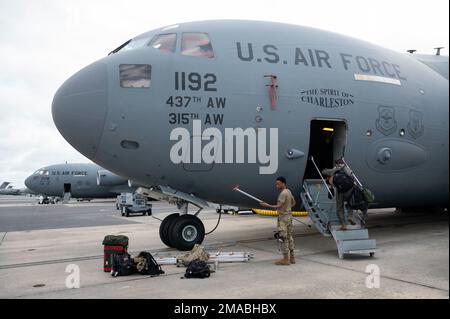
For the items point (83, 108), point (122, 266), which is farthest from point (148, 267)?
point (83, 108)

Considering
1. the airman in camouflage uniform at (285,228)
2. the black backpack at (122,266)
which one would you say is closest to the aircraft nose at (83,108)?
the black backpack at (122,266)

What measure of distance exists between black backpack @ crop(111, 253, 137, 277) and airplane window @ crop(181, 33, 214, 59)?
15.6 feet

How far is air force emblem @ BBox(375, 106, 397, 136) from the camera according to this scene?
10688mm

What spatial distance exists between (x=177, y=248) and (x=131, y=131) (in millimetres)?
2916

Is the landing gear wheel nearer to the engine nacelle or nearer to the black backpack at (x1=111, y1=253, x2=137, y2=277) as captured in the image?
the black backpack at (x1=111, y1=253, x2=137, y2=277)

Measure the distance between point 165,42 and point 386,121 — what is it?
6058mm

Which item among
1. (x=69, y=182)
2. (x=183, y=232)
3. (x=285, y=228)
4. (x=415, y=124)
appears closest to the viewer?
(x=285, y=228)

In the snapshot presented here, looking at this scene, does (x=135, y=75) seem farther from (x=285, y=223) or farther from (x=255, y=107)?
(x=285, y=223)

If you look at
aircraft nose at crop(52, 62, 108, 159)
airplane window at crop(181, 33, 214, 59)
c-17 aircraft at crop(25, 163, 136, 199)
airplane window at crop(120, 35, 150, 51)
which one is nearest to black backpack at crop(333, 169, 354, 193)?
airplane window at crop(181, 33, 214, 59)

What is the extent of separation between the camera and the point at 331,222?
937 centimetres

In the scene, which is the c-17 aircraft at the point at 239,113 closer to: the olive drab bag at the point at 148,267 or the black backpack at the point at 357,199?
the black backpack at the point at 357,199

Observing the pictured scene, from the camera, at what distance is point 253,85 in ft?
31.3

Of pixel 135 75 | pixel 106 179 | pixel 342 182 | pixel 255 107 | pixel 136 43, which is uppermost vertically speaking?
pixel 136 43

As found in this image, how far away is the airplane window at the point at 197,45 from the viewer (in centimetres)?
944
